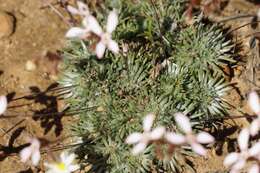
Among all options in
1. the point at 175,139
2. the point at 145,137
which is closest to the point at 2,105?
the point at 145,137

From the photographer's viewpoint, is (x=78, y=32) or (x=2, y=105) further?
(x=2, y=105)

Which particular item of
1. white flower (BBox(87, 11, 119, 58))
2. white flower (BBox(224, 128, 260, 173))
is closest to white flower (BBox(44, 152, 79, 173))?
white flower (BBox(87, 11, 119, 58))

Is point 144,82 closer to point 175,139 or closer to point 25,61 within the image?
point 25,61

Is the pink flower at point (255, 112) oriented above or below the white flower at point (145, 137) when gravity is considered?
above

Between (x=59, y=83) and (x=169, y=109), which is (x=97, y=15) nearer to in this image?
(x=59, y=83)

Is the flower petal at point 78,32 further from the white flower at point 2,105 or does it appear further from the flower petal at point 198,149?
the flower petal at point 198,149

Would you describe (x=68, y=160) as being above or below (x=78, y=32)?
below

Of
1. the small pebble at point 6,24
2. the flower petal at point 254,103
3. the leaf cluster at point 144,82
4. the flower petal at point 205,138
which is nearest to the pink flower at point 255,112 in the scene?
the flower petal at point 254,103
